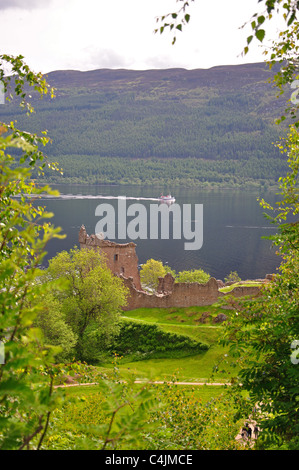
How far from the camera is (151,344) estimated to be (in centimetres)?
4062

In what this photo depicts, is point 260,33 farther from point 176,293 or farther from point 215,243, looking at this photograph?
point 215,243

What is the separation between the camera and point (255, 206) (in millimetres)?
193875

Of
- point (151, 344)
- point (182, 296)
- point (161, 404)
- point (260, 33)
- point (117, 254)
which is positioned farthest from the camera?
point (117, 254)

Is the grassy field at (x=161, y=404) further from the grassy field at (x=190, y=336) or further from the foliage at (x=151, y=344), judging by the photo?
the foliage at (x=151, y=344)

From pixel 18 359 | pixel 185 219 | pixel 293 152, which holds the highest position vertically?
pixel 185 219

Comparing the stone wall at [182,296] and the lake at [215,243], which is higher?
the lake at [215,243]

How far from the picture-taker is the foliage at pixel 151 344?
130 feet

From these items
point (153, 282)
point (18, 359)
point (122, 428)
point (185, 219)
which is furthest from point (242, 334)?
point (185, 219)

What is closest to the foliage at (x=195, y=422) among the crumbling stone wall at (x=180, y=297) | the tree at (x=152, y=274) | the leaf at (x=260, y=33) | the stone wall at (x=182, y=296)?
the leaf at (x=260, y=33)

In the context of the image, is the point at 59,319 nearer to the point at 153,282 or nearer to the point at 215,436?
the point at 215,436

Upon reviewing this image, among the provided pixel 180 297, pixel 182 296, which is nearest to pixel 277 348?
pixel 182 296

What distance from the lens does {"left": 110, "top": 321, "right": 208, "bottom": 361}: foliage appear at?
39750 millimetres

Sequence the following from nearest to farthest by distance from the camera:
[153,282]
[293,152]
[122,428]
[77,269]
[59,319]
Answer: [122,428] < [293,152] < [59,319] < [77,269] < [153,282]
